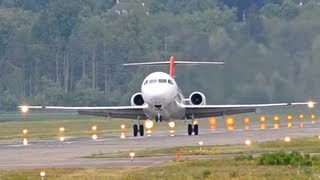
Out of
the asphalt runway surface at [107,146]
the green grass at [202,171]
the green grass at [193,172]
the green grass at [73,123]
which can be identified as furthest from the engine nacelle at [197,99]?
the green grass at [193,172]

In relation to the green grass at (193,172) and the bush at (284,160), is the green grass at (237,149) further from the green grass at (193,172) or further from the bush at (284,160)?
the green grass at (193,172)

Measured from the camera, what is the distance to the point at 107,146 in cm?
5438

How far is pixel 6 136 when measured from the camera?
67.6m

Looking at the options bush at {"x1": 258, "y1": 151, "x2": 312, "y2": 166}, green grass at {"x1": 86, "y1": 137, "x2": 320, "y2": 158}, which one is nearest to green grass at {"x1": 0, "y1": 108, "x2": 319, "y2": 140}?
green grass at {"x1": 86, "y1": 137, "x2": 320, "y2": 158}

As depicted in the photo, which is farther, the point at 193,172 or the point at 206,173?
the point at 193,172

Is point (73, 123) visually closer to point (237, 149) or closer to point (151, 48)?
point (151, 48)

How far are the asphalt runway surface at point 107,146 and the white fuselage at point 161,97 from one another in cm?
136

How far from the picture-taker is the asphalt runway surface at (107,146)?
42688 mm

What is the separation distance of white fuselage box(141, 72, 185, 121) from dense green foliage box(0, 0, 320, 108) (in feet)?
39.2

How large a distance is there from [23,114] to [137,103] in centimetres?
3120

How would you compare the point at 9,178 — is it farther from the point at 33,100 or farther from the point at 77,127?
the point at 33,100

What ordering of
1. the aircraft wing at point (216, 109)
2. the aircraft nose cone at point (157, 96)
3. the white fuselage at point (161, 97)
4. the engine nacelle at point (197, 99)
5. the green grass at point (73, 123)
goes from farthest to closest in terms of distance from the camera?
the green grass at point (73, 123)
the engine nacelle at point (197, 99)
the aircraft wing at point (216, 109)
the white fuselage at point (161, 97)
the aircraft nose cone at point (157, 96)

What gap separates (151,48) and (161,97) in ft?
161

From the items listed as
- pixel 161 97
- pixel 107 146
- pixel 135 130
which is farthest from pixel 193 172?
pixel 135 130
